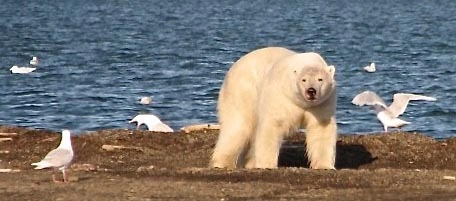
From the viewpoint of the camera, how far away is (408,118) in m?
23.3

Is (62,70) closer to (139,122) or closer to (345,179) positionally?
(139,122)

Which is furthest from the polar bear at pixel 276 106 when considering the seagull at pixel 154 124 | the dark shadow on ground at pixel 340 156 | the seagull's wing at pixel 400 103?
the seagull's wing at pixel 400 103

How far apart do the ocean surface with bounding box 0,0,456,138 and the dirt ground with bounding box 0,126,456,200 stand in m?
6.22

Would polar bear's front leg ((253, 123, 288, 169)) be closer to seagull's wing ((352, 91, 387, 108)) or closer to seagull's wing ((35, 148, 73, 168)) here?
seagull's wing ((35, 148, 73, 168))

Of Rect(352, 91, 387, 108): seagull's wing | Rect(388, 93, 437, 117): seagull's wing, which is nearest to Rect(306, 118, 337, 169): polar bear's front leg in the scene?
Rect(388, 93, 437, 117): seagull's wing

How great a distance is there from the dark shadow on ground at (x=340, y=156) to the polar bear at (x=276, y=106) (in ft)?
3.44

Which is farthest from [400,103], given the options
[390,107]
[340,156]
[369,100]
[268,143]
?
[268,143]

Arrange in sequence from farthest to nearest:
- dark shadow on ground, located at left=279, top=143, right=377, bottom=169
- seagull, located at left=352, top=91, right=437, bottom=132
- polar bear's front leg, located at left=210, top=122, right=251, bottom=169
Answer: seagull, located at left=352, top=91, right=437, bottom=132 → dark shadow on ground, located at left=279, top=143, right=377, bottom=169 → polar bear's front leg, located at left=210, top=122, right=251, bottom=169

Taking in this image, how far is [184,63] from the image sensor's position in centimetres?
3653

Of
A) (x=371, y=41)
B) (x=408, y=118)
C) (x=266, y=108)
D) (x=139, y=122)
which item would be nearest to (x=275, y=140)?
(x=266, y=108)

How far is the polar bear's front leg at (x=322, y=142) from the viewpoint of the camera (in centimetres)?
1191

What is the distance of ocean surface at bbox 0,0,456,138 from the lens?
24047 millimetres

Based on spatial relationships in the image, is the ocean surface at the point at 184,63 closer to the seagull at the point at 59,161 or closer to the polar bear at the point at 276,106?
the polar bear at the point at 276,106

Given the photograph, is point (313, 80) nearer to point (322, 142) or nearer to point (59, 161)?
point (322, 142)
